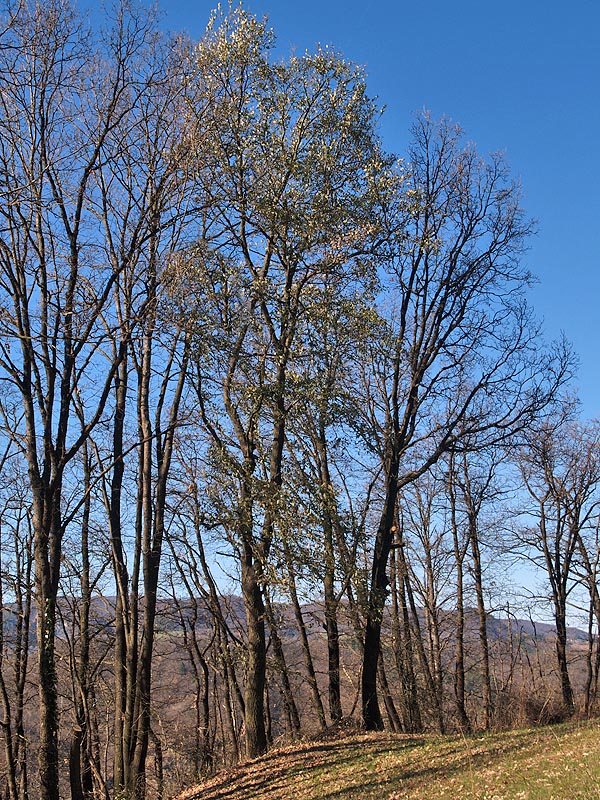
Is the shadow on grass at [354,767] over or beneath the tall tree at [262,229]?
beneath

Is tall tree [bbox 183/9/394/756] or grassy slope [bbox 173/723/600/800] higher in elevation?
tall tree [bbox 183/9/394/756]

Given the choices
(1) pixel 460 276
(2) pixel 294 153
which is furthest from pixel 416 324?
(2) pixel 294 153

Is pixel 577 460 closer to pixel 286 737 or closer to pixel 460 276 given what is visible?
pixel 460 276

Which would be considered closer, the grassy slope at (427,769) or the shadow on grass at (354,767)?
the grassy slope at (427,769)

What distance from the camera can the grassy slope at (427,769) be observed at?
25.2 ft

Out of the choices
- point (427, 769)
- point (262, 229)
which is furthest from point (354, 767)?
point (262, 229)

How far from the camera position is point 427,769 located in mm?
9789

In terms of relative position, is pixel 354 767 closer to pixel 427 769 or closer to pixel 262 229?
pixel 427 769

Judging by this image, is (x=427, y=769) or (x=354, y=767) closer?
(x=427, y=769)

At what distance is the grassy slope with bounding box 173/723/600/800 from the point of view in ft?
25.2

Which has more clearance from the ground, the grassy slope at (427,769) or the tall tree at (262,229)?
the tall tree at (262,229)

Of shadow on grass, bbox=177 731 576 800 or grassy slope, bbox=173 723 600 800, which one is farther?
shadow on grass, bbox=177 731 576 800

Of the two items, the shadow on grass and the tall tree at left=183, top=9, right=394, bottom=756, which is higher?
the tall tree at left=183, top=9, right=394, bottom=756

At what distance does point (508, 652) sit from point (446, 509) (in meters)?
5.46
